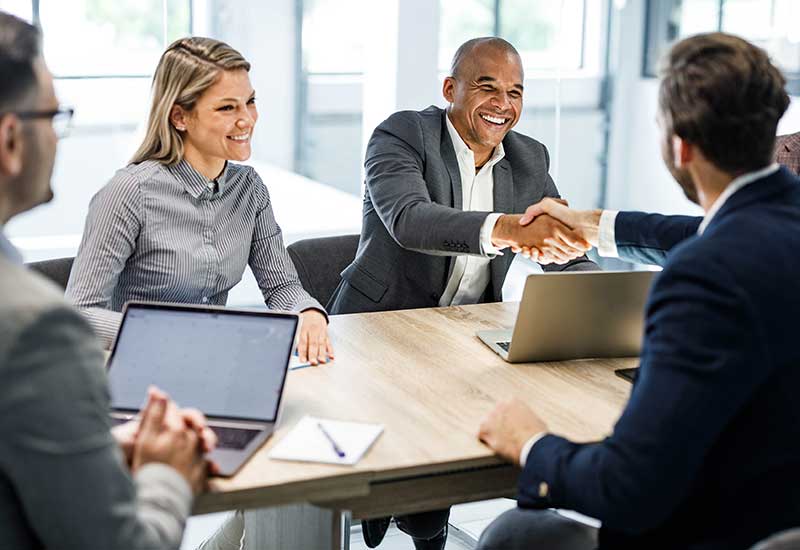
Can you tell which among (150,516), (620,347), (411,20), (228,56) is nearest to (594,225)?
(620,347)

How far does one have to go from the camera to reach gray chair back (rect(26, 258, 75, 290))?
267cm

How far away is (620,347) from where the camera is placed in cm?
243

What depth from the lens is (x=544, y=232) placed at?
112 inches

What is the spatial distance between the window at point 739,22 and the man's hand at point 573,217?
3.00 metres

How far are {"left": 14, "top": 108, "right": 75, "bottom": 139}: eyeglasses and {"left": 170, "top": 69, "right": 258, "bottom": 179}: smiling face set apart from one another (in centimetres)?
108

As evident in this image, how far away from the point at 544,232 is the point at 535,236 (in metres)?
0.02

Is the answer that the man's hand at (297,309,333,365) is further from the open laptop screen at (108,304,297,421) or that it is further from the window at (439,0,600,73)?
the window at (439,0,600,73)

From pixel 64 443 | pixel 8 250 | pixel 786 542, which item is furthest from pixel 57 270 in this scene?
pixel 786 542

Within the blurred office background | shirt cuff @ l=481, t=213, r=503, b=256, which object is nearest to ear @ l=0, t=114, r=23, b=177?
shirt cuff @ l=481, t=213, r=503, b=256

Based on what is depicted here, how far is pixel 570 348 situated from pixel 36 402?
1.38 m

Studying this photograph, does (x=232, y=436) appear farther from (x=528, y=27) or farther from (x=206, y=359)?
(x=528, y=27)

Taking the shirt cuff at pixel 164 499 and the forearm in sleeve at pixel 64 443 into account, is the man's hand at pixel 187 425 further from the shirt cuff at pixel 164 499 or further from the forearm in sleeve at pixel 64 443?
the forearm in sleeve at pixel 64 443

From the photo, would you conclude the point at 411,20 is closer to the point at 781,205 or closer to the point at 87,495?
the point at 781,205

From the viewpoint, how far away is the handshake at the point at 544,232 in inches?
111
